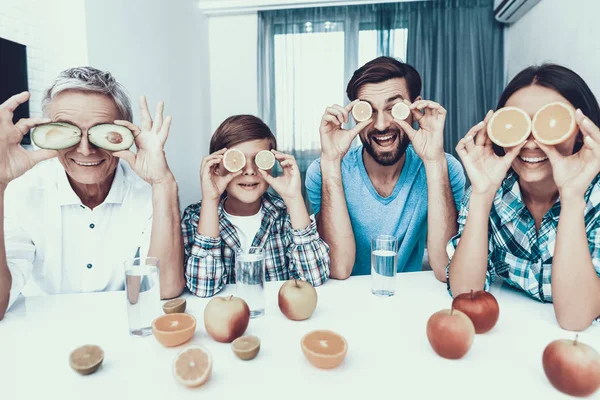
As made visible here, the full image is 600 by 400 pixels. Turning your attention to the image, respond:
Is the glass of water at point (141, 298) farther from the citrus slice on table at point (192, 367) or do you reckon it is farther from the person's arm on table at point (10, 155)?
the person's arm on table at point (10, 155)

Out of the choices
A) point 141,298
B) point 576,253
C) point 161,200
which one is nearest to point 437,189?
point 576,253

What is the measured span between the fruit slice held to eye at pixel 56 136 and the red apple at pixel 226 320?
0.97m

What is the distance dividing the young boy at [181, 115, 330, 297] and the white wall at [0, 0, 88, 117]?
2.40 meters

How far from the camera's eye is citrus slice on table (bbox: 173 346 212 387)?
0.90m

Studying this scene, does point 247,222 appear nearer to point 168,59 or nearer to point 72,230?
point 72,230

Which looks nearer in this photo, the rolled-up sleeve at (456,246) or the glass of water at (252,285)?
the glass of water at (252,285)

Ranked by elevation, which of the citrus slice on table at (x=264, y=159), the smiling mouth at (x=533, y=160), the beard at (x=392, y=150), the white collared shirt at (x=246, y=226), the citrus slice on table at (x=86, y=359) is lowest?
the citrus slice on table at (x=86, y=359)

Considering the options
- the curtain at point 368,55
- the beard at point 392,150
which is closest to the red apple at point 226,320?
the beard at point 392,150

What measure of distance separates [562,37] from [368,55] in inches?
104

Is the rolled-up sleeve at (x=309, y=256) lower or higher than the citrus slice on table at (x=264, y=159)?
lower

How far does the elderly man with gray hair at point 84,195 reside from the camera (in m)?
1.53

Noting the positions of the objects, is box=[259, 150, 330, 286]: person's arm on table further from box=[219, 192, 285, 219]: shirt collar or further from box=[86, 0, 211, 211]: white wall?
box=[86, 0, 211, 211]: white wall

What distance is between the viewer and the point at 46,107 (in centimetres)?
173

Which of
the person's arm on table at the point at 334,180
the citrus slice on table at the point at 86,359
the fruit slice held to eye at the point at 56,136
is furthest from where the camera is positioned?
the person's arm on table at the point at 334,180
